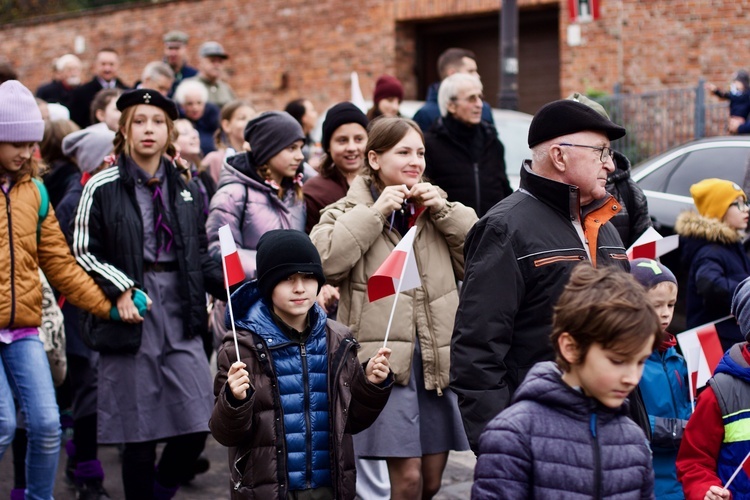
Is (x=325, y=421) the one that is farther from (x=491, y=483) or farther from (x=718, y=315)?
(x=718, y=315)

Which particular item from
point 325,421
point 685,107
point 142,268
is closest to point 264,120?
point 142,268

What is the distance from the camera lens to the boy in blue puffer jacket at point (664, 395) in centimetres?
470

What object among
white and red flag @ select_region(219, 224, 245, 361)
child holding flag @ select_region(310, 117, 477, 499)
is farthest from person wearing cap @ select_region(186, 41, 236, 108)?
white and red flag @ select_region(219, 224, 245, 361)

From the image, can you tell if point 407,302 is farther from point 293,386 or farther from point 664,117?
point 664,117

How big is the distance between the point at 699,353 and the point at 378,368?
1.63m

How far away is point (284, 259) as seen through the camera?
170 inches

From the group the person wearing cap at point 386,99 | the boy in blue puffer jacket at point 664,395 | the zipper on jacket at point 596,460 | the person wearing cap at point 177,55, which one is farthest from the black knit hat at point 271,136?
the person wearing cap at point 177,55

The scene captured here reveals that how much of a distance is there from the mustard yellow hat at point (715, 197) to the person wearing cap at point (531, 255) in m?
3.07

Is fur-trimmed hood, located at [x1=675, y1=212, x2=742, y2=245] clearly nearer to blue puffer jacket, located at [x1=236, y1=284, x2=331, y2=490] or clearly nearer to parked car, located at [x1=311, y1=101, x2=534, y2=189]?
blue puffer jacket, located at [x1=236, y1=284, x2=331, y2=490]

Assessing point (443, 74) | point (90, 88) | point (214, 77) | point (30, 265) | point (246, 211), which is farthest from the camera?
point (214, 77)

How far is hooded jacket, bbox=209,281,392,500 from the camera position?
4.11m

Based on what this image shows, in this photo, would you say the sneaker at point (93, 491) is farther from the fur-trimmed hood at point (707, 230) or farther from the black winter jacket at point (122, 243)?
the fur-trimmed hood at point (707, 230)

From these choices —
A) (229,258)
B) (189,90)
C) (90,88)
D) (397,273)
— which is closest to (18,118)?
(229,258)

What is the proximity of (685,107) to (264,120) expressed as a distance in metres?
10.4
